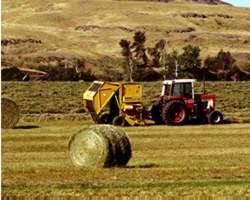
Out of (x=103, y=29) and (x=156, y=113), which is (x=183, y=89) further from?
(x=103, y=29)


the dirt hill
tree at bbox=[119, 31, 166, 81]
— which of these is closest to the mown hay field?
tree at bbox=[119, 31, 166, 81]

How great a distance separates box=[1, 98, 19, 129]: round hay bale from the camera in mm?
27875

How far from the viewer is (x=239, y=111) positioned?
38.5 metres

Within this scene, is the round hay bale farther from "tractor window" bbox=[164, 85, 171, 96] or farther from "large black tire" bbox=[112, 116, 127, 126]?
"tractor window" bbox=[164, 85, 171, 96]

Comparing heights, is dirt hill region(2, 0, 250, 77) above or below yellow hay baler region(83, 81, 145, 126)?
below

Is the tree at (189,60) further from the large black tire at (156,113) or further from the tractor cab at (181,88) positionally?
the large black tire at (156,113)

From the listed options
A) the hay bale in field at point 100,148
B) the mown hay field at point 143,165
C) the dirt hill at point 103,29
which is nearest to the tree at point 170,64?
the dirt hill at point 103,29

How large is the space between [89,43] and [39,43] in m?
11.6

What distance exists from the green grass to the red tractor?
1523 mm

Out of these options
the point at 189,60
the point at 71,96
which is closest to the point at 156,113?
the point at 71,96

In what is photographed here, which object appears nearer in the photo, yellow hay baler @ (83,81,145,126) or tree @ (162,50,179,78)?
yellow hay baler @ (83,81,145,126)

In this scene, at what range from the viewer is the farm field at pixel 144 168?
12812 millimetres

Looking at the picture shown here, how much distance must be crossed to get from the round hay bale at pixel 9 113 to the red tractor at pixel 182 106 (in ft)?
20.4

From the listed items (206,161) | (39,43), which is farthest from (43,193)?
(39,43)
